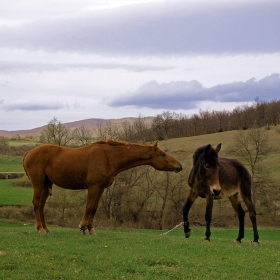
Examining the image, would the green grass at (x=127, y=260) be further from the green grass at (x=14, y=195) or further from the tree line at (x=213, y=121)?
the tree line at (x=213, y=121)

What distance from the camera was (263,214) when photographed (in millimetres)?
42875

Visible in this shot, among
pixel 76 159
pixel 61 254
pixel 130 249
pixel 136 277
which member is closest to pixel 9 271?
A: pixel 61 254

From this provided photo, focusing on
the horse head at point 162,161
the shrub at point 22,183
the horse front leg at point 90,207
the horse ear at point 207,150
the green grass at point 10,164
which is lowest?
the shrub at point 22,183

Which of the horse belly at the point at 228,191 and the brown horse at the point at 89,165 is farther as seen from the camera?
the brown horse at the point at 89,165

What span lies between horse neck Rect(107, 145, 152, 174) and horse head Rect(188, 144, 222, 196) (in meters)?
1.49

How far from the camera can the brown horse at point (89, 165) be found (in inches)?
420

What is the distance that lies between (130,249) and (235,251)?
2.40 meters

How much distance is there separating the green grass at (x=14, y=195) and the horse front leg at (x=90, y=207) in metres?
32.3

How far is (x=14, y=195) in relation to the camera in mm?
46031

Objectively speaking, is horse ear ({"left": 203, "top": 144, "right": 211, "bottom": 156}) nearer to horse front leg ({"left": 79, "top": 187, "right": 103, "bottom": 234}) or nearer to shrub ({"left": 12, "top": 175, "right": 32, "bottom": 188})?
horse front leg ({"left": 79, "top": 187, "right": 103, "bottom": 234})

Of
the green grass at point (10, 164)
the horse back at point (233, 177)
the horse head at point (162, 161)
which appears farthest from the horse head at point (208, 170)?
the green grass at point (10, 164)

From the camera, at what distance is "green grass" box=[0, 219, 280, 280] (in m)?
6.76

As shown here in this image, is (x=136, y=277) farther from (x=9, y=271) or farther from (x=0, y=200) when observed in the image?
(x=0, y=200)

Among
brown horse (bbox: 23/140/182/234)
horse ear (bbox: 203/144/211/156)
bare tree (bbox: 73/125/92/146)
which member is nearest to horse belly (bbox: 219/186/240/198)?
horse ear (bbox: 203/144/211/156)
